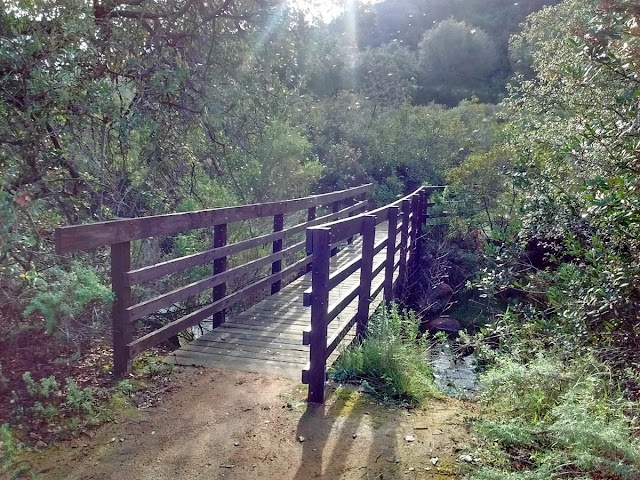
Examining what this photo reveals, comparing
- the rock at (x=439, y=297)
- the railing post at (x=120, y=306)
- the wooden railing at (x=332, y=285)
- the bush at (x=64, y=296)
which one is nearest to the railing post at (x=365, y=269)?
the wooden railing at (x=332, y=285)

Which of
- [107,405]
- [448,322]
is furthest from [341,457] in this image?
[448,322]

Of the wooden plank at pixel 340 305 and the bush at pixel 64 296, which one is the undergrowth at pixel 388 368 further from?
the bush at pixel 64 296

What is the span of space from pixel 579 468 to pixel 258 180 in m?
7.48

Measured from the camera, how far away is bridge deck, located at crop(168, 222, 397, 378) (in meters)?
4.36

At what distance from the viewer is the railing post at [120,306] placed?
369cm

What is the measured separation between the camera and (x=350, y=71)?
73.7ft

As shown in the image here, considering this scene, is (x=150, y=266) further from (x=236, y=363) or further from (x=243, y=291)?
(x=243, y=291)

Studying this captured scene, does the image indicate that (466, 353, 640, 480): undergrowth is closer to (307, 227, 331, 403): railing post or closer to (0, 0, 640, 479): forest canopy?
(0, 0, 640, 479): forest canopy

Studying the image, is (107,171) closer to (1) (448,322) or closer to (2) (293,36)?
(2) (293,36)

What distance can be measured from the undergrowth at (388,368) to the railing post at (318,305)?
1.20ft

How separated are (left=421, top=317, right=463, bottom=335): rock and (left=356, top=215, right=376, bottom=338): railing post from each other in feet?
13.3

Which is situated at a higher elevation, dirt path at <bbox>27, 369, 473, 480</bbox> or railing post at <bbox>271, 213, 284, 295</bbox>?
railing post at <bbox>271, 213, 284, 295</bbox>

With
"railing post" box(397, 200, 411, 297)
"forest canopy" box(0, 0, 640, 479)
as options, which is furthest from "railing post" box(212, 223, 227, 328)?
"railing post" box(397, 200, 411, 297)

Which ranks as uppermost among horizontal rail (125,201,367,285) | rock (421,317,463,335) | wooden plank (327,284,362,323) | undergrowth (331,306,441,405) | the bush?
horizontal rail (125,201,367,285)
